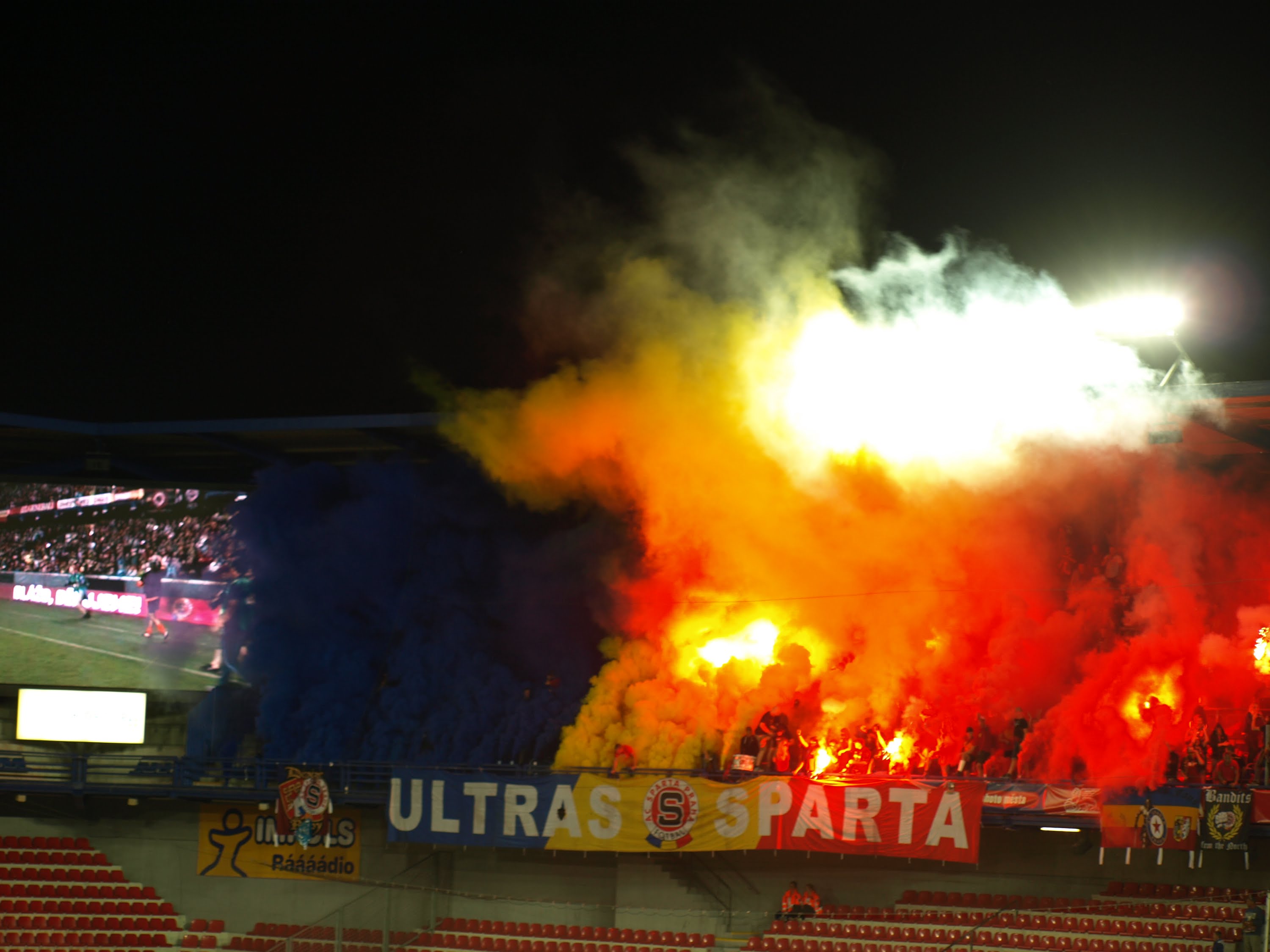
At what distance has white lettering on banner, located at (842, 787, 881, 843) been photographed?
816 inches

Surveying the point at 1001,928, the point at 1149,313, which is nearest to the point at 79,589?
the point at 1001,928

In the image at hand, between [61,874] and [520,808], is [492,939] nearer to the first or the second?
[520,808]

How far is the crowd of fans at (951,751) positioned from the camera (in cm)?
1998

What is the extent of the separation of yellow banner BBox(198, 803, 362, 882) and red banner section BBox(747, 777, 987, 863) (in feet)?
23.4

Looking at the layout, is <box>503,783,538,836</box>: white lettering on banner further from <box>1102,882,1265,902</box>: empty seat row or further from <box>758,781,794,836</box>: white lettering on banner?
<box>1102,882,1265,902</box>: empty seat row

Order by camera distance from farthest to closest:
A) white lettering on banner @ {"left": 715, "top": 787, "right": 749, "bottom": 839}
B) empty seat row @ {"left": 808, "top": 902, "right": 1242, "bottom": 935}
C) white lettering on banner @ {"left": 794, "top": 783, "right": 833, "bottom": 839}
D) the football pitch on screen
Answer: the football pitch on screen
white lettering on banner @ {"left": 715, "top": 787, "right": 749, "bottom": 839}
white lettering on banner @ {"left": 794, "top": 783, "right": 833, "bottom": 839}
empty seat row @ {"left": 808, "top": 902, "right": 1242, "bottom": 935}

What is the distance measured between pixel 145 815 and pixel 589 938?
26.9 feet

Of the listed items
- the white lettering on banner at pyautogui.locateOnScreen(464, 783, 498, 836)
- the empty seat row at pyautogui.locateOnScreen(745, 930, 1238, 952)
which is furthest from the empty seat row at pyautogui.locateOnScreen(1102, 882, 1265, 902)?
the white lettering on banner at pyautogui.locateOnScreen(464, 783, 498, 836)

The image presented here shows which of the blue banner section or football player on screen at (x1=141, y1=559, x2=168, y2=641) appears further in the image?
football player on screen at (x1=141, y1=559, x2=168, y2=641)

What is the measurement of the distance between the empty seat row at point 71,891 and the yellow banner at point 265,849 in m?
1.09

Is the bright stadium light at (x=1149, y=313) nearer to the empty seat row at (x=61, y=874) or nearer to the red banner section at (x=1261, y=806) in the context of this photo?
the red banner section at (x=1261, y=806)

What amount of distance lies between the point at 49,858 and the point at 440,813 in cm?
708

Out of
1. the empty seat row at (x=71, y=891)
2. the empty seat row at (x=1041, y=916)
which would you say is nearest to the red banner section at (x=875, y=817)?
the empty seat row at (x=1041, y=916)

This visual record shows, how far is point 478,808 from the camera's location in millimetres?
22078
